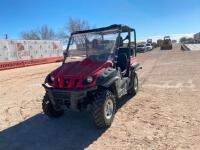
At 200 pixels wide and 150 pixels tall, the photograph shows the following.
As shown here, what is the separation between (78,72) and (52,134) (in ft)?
4.67

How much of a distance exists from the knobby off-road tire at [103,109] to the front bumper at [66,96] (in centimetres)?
26

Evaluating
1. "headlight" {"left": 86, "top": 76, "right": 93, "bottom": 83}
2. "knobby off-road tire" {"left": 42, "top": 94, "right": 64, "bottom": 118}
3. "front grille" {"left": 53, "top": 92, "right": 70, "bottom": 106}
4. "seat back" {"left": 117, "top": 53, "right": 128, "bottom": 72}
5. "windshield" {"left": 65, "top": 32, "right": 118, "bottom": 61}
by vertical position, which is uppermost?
"windshield" {"left": 65, "top": 32, "right": 118, "bottom": 61}

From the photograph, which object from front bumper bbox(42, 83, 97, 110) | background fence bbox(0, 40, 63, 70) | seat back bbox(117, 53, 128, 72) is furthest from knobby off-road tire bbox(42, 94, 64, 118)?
background fence bbox(0, 40, 63, 70)

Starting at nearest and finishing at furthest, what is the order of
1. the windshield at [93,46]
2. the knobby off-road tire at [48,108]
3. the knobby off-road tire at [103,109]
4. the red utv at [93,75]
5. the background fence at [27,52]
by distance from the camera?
the knobby off-road tire at [103,109] < the red utv at [93,75] < the knobby off-road tire at [48,108] < the windshield at [93,46] < the background fence at [27,52]

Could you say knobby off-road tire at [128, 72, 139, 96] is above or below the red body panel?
below

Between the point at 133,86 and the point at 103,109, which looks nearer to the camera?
the point at 103,109

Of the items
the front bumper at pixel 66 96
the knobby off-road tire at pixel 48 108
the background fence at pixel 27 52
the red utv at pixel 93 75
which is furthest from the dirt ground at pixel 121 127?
the background fence at pixel 27 52

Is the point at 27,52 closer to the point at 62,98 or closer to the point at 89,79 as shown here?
the point at 62,98

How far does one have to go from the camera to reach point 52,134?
17.9 ft

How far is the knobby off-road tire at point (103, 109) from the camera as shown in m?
5.28

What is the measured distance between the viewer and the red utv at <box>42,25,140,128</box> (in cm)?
538

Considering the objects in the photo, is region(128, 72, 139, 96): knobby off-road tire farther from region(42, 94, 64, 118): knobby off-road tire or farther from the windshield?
region(42, 94, 64, 118): knobby off-road tire

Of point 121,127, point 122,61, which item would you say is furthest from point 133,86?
point 121,127

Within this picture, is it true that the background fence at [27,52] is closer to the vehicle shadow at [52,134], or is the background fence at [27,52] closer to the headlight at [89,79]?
the vehicle shadow at [52,134]
